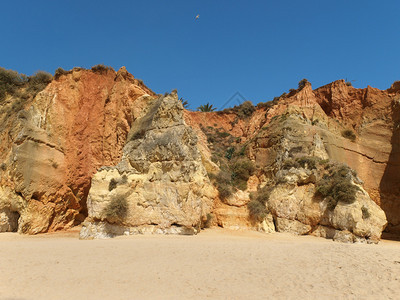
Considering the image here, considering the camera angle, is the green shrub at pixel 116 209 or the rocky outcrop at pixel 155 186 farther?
the rocky outcrop at pixel 155 186

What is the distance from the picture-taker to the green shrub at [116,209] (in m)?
11.2

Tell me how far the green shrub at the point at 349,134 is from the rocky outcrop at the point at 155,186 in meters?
11.7

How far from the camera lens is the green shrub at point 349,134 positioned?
1992 centimetres

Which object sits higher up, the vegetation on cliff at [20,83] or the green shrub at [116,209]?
the vegetation on cliff at [20,83]

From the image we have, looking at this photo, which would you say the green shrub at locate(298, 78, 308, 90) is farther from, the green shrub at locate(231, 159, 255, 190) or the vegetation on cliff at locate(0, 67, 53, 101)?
the vegetation on cliff at locate(0, 67, 53, 101)

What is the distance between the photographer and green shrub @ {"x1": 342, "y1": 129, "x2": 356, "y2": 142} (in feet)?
65.4

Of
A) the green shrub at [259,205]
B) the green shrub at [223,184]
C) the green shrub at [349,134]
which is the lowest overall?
the green shrub at [259,205]

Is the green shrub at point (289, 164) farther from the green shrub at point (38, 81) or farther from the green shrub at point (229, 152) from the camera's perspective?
the green shrub at point (38, 81)

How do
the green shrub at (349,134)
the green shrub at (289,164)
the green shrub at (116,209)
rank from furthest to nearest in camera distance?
the green shrub at (349,134), the green shrub at (289,164), the green shrub at (116,209)

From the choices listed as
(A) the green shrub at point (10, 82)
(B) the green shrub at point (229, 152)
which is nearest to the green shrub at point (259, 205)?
(B) the green shrub at point (229, 152)

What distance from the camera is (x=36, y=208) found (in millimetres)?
12453

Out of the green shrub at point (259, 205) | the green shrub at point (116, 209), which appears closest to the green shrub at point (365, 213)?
the green shrub at point (259, 205)

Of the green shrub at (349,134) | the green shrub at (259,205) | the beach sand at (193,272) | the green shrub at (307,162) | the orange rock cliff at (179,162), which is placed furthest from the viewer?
the green shrub at (349,134)

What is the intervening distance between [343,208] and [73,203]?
12.8m
